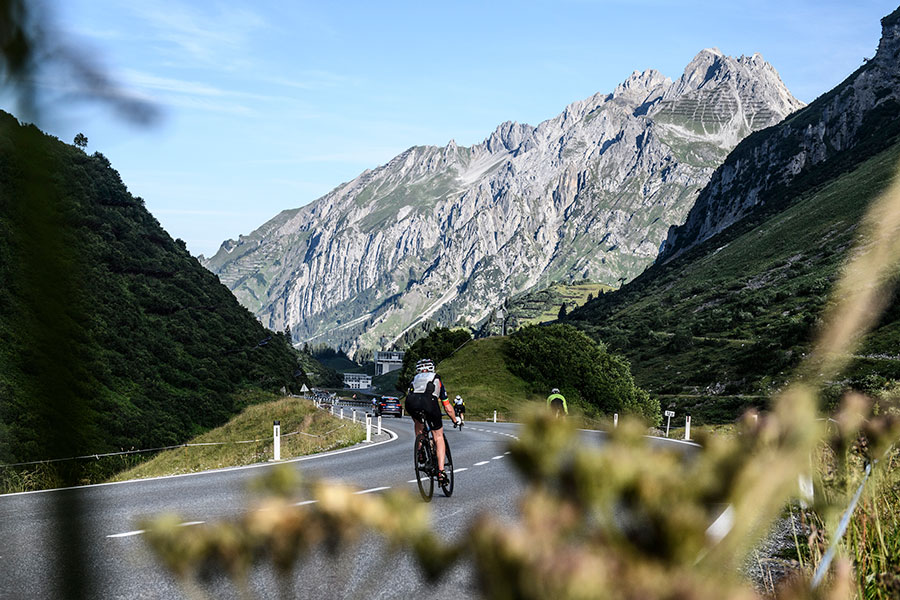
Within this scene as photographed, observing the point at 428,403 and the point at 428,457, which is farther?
the point at 428,457

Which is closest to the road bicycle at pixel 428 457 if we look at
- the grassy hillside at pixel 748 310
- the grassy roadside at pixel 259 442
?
the grassy roadside at pixel 259 442

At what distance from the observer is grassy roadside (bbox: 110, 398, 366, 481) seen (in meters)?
22.9

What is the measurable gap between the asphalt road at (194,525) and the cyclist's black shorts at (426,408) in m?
0.99

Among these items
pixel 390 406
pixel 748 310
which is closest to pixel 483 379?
pixel 390 406

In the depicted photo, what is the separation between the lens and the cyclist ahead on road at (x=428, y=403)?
11367mm

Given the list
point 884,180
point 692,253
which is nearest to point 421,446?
point 884,180

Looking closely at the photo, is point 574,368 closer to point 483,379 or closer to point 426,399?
point 483,379

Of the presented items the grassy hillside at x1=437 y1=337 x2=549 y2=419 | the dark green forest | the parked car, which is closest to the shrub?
the grassy hillside at x1=437 y1=337 x2=549 y2=419

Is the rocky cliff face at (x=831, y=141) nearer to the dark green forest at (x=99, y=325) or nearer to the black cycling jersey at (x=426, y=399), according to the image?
the dark green forest at (x=99, y=325)

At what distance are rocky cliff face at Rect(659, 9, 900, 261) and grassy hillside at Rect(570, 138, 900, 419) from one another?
13819mm

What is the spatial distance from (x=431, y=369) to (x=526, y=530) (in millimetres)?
11012

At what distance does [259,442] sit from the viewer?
28.2 m

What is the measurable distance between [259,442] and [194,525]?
28.4 metres

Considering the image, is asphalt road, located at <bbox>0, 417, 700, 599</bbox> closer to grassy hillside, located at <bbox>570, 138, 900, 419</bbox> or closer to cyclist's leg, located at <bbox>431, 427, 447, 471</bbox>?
cyclist's leg, located at <bbox>431, 427, 447, 471</bbox>
